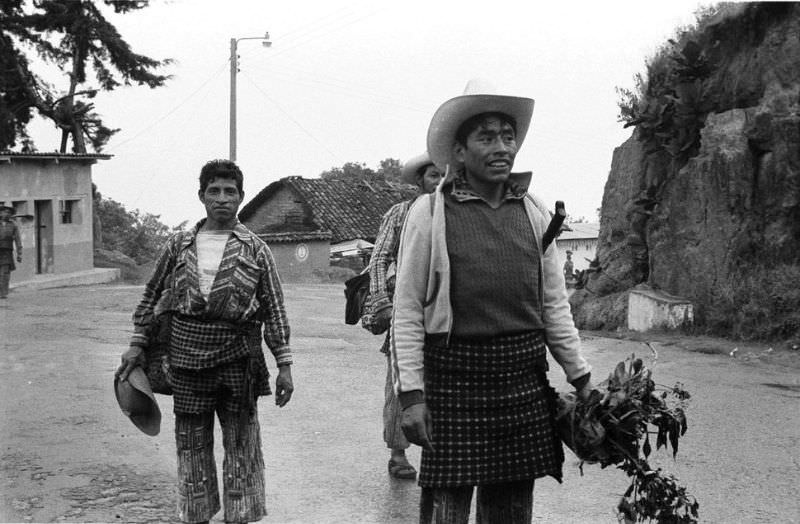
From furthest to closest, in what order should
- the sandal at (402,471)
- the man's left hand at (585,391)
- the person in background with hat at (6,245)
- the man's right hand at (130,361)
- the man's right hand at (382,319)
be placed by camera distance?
the person in background with hat at (6,245) < the sandal at (402,471) < the man's right hand at (382,319) < the man's right hand at (130,361) < the man's left hand at (585,391)

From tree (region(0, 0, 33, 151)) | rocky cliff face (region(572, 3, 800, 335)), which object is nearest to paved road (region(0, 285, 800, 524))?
rocky cliff face (region(572, 3, 800, 335))

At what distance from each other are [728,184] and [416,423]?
10.9 meters

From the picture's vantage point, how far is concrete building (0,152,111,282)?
1113 inches

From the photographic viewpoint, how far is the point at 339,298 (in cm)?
2167

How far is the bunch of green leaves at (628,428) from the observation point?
3.62 meters

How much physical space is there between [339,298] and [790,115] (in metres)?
11.1

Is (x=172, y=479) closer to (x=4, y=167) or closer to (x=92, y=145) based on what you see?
(x=4, y=167)

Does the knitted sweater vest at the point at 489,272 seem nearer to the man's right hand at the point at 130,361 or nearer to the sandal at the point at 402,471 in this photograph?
the man's right hand at the point at 130,361

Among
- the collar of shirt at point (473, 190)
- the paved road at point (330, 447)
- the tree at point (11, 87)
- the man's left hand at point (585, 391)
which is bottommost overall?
the paved road at point (330, 447)

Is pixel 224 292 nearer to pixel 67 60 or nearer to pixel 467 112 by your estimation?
pixel 467 112

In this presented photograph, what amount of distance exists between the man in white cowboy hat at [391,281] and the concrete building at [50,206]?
2341cm

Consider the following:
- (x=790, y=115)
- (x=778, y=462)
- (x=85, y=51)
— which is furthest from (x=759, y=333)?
(x=85, y=51)

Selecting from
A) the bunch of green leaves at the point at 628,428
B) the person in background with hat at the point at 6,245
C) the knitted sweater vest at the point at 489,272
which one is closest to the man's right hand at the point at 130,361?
the knitted sweater vest at the point at 489,272

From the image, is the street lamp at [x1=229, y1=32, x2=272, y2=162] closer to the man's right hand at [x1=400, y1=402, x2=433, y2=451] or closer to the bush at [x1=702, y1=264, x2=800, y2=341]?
the bush at [x1=702, y1=264, x2=800, y2=341]
